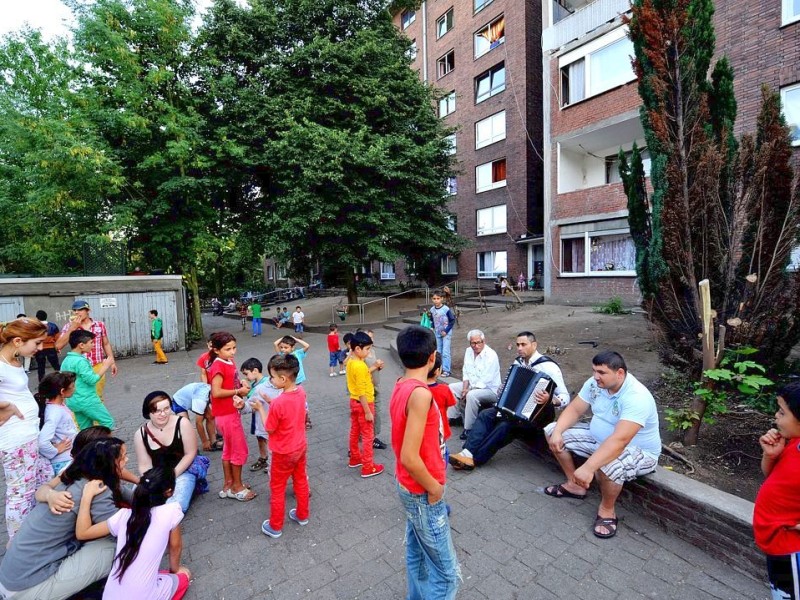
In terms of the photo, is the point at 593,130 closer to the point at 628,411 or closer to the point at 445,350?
the point at 445,350

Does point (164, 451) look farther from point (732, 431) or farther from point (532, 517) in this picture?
point (732, 431)

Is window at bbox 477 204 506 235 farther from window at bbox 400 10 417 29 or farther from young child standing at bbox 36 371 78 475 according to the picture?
young child standing at bbox 36 371 78 475

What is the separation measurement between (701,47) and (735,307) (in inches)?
128

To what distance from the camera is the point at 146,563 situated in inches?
96.6

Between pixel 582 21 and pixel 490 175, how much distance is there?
9.73 m

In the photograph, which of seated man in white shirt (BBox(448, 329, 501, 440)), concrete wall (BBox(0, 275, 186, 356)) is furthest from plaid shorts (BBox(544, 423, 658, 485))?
concrete wall (BBox(0, 275, 186, 356))

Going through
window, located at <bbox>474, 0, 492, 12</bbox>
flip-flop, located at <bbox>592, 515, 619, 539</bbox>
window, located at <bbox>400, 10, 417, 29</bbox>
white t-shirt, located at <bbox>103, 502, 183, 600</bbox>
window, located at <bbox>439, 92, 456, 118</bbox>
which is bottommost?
flip-flop, located at <bbox>592, 515, 619, 539</bbox>

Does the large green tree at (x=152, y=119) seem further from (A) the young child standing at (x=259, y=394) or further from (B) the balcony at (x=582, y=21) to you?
(B) the balcony at (x=582, y=21)

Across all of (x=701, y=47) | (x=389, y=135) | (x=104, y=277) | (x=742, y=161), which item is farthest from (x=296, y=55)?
(x=742, y=161)

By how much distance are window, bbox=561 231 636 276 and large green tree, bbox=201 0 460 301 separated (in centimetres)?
554

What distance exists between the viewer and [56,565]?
2.53m

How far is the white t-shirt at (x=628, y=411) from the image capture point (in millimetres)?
3291

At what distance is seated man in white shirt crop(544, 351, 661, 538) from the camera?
3219mm

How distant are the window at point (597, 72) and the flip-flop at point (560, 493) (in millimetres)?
13996
